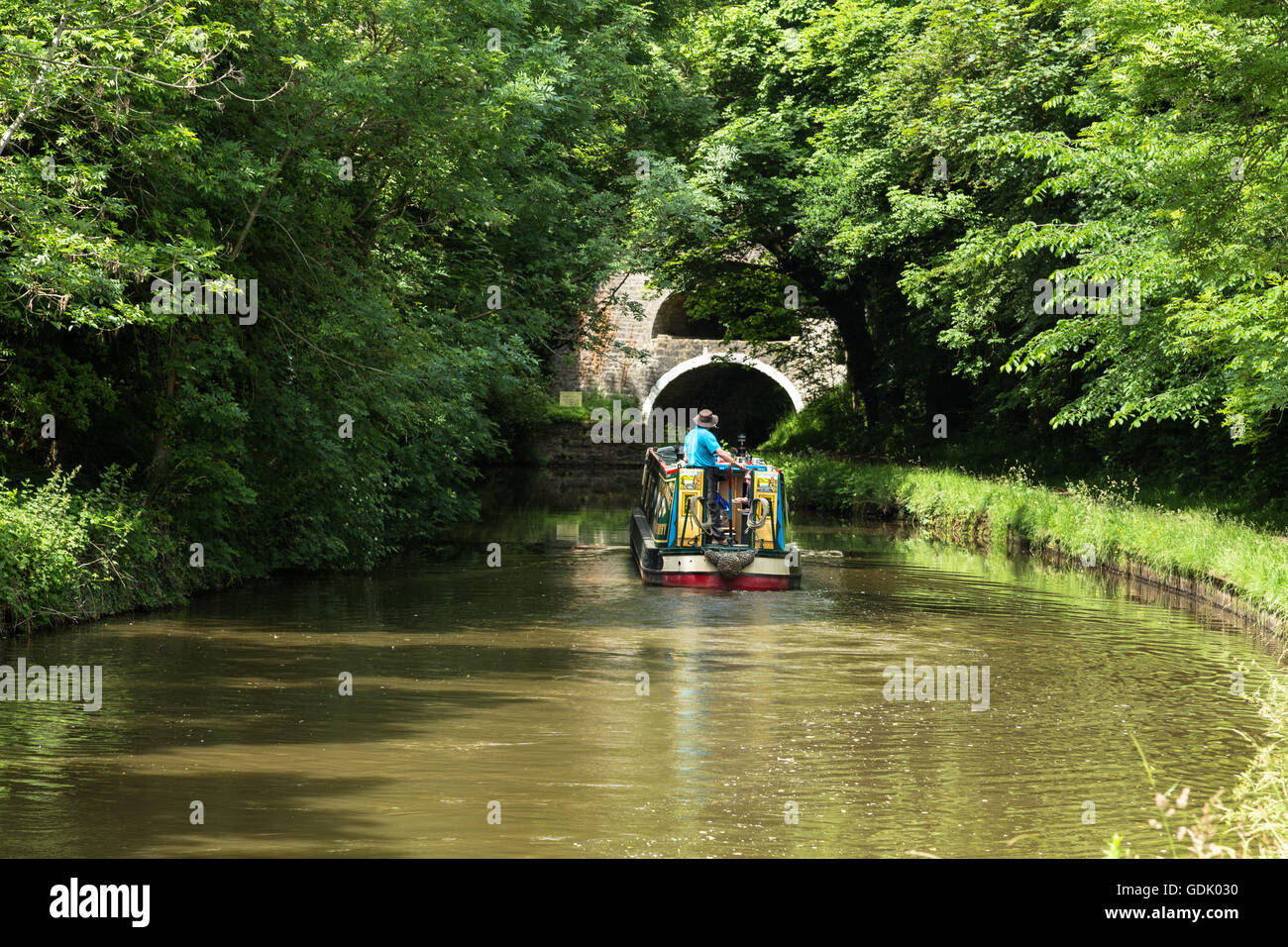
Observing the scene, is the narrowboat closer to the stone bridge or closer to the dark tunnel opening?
the stone bridge

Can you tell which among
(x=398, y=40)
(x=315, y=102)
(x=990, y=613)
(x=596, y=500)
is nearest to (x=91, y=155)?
(x=315, y=102)

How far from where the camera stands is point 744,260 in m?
32.7

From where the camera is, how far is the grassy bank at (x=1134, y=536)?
20.9ft

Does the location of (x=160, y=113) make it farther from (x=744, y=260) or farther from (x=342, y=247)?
(x=744, y=260)

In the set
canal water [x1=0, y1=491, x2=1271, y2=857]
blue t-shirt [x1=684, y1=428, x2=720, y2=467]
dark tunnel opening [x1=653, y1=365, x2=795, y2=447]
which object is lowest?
canal water [x1=0, y1=491, x2=1271, y2=857]

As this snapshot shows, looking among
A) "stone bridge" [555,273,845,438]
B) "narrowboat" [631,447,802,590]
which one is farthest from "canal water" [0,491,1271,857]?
"stone bridge" [555,273,845,438]

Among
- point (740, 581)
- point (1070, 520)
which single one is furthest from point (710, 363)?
point (740, 581)

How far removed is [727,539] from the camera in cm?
1620

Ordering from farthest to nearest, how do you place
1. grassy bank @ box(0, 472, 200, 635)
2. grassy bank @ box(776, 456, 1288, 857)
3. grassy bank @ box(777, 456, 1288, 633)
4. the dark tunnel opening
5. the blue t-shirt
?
1. the dark tunnel opening
2. the blue t-shirt
3. grassy bank @ box(777, 456, 1288, 633)
4. grassy bank @ box(0, 472, 200, 635)
5. grassy bank @ box(776, 456, 1288, 857)

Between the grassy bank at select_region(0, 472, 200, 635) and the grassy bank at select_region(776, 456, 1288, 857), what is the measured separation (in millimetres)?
8638

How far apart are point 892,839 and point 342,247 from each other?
11093 mm

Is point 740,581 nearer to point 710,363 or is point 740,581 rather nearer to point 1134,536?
point 1134,536

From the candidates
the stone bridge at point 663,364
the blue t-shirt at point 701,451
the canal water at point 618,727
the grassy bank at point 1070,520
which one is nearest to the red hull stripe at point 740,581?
the canal water at point 618,727

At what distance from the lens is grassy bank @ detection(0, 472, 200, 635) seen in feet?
37.2
